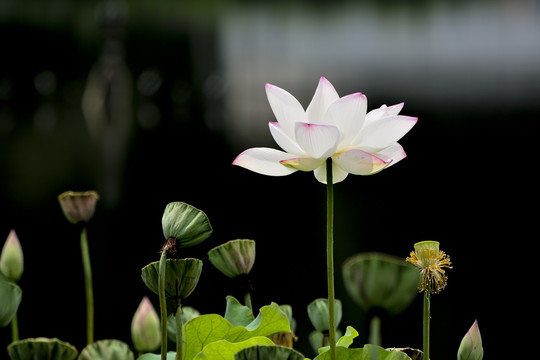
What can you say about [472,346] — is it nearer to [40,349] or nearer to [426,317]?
[426,317]

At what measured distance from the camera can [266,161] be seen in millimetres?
387

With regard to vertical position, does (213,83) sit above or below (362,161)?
above

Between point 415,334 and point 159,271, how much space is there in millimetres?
2467

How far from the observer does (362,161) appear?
1.15 ft

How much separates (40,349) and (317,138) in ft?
0.54

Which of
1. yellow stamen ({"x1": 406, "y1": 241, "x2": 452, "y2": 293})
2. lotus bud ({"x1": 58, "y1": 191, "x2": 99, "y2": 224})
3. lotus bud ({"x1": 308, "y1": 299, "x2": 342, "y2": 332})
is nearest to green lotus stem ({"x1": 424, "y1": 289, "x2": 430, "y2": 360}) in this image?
yellow stamen ({"x1": 406, "y1": 241, "x2": 452, "y2": 293})

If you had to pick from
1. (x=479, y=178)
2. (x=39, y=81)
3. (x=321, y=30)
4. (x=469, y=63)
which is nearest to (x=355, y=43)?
(x=321, y=30)

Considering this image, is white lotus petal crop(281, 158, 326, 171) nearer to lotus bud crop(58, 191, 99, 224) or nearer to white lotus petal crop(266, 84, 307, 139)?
white lotus petal crop(266, 84, 307, 139)

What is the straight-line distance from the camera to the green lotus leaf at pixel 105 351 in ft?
1.12

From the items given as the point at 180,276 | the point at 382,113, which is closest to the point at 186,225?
the point at 180,276

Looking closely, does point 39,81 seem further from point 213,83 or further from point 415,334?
point 415,334

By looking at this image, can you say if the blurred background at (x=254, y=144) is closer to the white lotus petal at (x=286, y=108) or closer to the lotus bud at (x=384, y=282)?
the lotus bud at (x=384, y=282)

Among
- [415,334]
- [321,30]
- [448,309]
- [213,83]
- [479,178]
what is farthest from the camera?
[321,30]

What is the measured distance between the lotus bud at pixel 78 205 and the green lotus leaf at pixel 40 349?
6.0 inches
